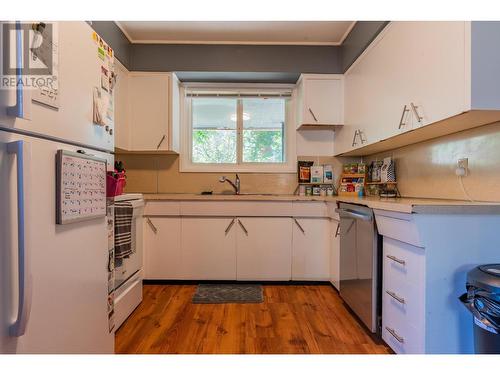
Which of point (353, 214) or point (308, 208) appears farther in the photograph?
point (308, 208)

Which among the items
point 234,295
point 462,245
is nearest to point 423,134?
point 462,245

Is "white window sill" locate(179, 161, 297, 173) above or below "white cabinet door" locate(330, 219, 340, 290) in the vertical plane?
above

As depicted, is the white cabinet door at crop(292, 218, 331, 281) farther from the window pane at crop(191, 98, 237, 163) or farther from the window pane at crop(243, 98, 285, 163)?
the window pane at crop(191, 98, 237, 163)

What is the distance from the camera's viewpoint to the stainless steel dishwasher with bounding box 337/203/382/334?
1746 millimetres

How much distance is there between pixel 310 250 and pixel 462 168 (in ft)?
4.74

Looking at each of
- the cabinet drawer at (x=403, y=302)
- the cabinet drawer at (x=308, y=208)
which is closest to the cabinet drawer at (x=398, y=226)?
the cabinet drawer at (x=403, y=302)

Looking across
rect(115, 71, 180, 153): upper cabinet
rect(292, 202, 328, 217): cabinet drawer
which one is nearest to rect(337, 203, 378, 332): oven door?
rect(292, 202, 328, 217): cabinet drawer

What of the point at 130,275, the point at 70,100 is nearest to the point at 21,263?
the point at 70,100

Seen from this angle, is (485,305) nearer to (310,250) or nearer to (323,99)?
(310,250)

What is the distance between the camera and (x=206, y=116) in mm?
3379

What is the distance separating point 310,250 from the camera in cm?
279

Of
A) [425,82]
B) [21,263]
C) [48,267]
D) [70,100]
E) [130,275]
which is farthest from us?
[130,275]

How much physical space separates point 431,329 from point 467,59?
48.6 inches

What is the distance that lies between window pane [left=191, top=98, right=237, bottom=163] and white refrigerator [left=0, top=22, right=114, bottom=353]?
196 centimetres
